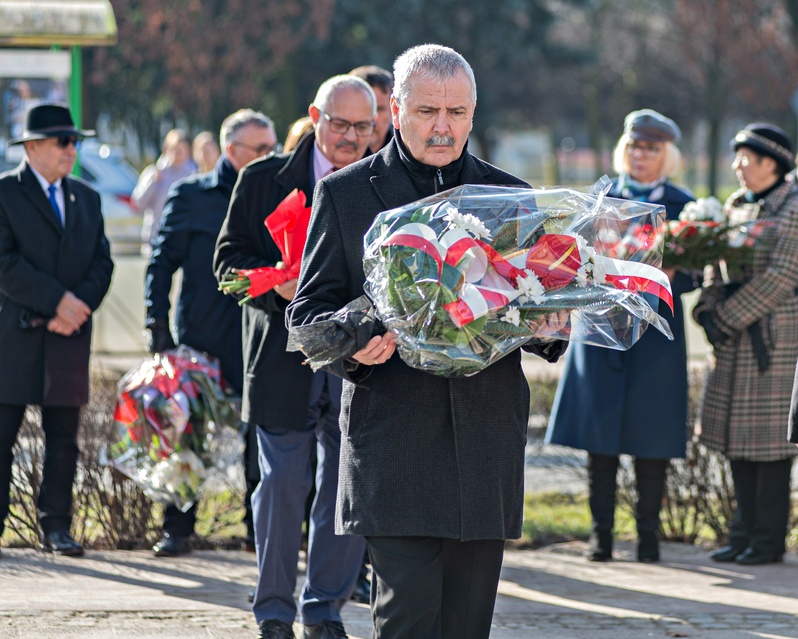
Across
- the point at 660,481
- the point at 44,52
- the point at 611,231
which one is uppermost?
the point at 44,52

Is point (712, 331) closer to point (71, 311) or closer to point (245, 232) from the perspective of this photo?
point (245, 232)

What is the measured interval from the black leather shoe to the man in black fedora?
122 inches

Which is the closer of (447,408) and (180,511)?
(447,408)

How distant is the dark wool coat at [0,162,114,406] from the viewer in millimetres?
6027

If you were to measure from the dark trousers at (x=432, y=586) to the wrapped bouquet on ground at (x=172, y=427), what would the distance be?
2376mm

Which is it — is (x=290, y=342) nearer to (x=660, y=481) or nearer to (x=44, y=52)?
(x=660, y=481)

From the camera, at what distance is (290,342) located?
145 inches

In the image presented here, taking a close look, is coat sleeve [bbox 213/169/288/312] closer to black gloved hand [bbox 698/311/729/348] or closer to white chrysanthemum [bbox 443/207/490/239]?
white chrysanthemum [bbox 443/207/490/239]

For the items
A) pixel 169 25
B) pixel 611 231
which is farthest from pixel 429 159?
pixel 169 25

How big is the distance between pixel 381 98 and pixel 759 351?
2145mm

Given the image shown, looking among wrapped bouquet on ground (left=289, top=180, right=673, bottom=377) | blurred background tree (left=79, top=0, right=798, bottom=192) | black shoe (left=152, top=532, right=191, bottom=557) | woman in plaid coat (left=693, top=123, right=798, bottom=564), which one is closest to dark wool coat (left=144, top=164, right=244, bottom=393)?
black shoe (left=152, top=532, right=191, bottom=557)

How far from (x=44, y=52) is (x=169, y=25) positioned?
1728cm

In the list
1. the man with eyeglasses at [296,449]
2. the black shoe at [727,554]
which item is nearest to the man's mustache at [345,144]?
the man with eyeglasses at [296,449]

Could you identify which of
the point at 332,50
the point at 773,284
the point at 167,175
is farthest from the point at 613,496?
the point at 332,50
